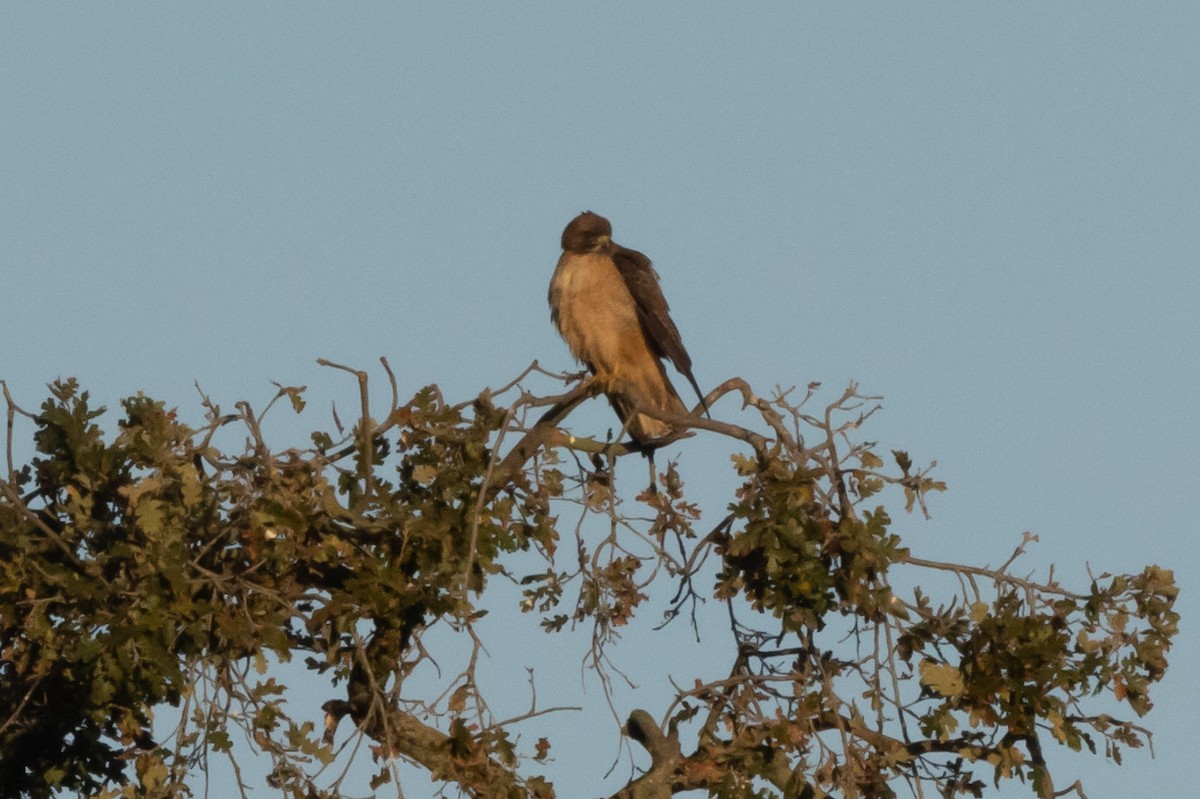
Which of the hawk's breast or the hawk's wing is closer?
the hawk's wing

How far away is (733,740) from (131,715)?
149 centimetres

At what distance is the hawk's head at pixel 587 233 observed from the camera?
7.58 m

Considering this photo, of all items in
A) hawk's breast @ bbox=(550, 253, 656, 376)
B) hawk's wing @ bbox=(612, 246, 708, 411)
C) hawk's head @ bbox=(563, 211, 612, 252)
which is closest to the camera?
hawk's wing @ bbox=(612, 246, 708, 411)

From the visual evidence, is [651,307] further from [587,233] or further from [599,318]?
[587,233]

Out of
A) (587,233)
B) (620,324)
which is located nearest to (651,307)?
(620,324)

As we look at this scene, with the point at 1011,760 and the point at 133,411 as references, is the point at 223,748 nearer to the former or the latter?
the point at 133,411

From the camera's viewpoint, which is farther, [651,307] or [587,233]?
[587,233]

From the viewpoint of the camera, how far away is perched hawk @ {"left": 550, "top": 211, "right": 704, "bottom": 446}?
704cm

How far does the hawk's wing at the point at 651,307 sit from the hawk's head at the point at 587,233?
0.12 metres

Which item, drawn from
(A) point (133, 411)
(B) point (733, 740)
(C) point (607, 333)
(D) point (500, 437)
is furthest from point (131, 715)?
(C) point (607, 333)

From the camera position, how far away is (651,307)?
7.14 metres

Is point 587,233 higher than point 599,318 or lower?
higher

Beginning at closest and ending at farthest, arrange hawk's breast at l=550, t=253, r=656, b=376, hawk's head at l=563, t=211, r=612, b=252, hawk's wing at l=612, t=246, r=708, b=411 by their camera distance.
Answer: hawk's wing at l=612, t=246, r=708, b=411, hawk's breast at l=550, t=253, r=656, b=376, hawk's head at l=563, t=211, r=612, b=252

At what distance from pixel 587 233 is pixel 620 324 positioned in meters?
0.68
